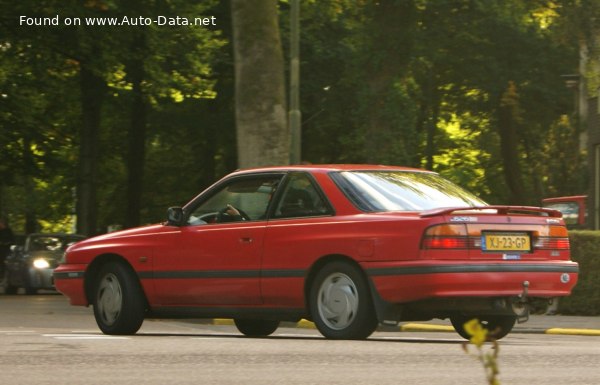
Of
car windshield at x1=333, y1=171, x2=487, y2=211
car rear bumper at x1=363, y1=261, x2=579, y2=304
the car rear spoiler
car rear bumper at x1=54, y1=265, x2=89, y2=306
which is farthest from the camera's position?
car rear bumper at x1=54, y1=265, x2=89, y2=306

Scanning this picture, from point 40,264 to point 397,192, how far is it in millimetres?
22126

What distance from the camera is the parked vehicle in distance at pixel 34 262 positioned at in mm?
32875

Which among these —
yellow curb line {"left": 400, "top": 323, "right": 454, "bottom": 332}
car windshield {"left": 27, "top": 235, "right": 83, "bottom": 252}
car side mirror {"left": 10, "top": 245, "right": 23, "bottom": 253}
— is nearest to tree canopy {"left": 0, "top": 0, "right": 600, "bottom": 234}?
car side mirror {"left": 10, "top": 245, "right": 23, "bottom": 253}

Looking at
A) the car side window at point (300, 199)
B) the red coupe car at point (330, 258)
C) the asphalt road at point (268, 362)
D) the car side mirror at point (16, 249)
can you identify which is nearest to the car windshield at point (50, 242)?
the car side mirror at point (16, 249)

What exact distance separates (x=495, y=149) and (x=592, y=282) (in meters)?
37.1

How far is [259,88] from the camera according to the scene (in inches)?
794

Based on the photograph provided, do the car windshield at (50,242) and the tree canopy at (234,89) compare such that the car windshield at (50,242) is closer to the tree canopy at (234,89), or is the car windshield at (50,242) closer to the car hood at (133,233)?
the tree canopy at (234,89)

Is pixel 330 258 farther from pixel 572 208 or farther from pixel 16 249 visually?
pixel 16 249

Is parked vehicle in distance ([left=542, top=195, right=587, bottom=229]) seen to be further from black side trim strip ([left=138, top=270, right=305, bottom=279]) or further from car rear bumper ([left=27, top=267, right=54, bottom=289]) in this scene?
black side trim strip ([left=138, top=270, right=305, bottom=279])

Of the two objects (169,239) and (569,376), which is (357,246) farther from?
(569,376)

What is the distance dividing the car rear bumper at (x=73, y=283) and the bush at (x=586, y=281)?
8285 mm

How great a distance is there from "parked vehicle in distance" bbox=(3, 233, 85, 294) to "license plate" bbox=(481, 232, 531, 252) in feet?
71.8

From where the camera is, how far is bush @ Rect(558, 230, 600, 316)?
64.5 feet

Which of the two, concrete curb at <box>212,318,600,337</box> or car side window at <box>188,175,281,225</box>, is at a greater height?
car side window at <box>188,175,281,225</box>
